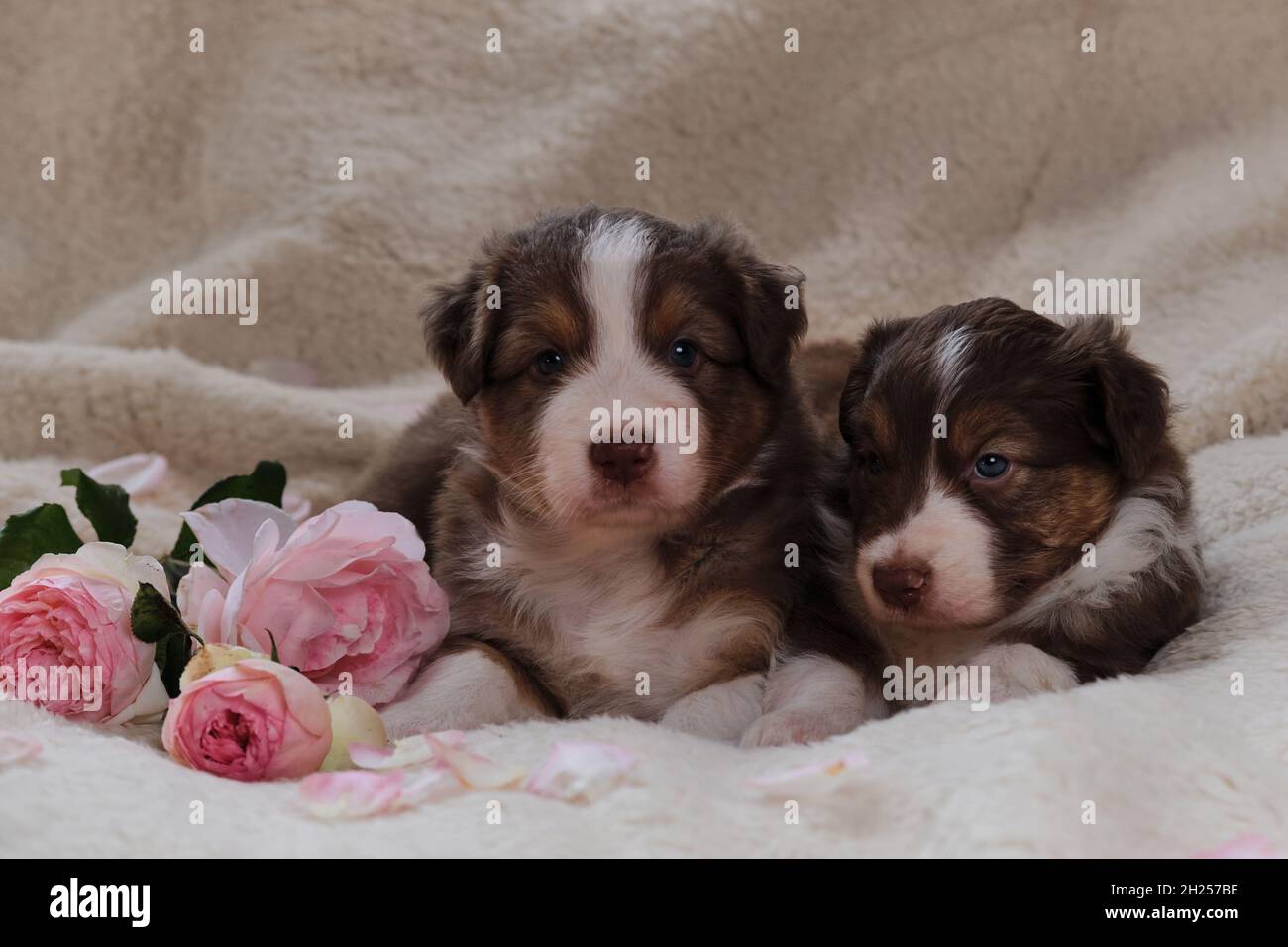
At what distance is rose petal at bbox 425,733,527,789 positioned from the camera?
2846 mm

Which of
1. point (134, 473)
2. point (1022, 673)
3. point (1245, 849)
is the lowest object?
point (1245, 849)

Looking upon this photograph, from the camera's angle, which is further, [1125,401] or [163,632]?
[1125,401]

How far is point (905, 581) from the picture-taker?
3332 millimetres

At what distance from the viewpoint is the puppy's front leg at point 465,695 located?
11.3 ft

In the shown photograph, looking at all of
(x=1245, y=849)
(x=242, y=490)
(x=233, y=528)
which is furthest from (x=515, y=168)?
(x=1245, y=849)

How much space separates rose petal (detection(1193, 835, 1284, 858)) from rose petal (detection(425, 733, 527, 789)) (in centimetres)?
125

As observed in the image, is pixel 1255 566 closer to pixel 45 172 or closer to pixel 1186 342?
pixel 1186 342

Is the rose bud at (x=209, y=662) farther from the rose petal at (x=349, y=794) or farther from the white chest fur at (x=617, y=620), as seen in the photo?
the white chest fur at (x=617, y=620)

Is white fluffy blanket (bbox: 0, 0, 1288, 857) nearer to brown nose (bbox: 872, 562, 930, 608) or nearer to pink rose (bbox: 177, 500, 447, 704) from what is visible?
pink rose (bbox: 177, 500, 447, 704)

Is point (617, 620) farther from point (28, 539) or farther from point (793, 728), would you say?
point (28, 539)

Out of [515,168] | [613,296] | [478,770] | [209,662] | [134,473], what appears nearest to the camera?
[478,770]

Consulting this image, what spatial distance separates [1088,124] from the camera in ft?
21.4

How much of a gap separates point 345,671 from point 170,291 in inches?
133

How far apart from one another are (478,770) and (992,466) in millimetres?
1396
